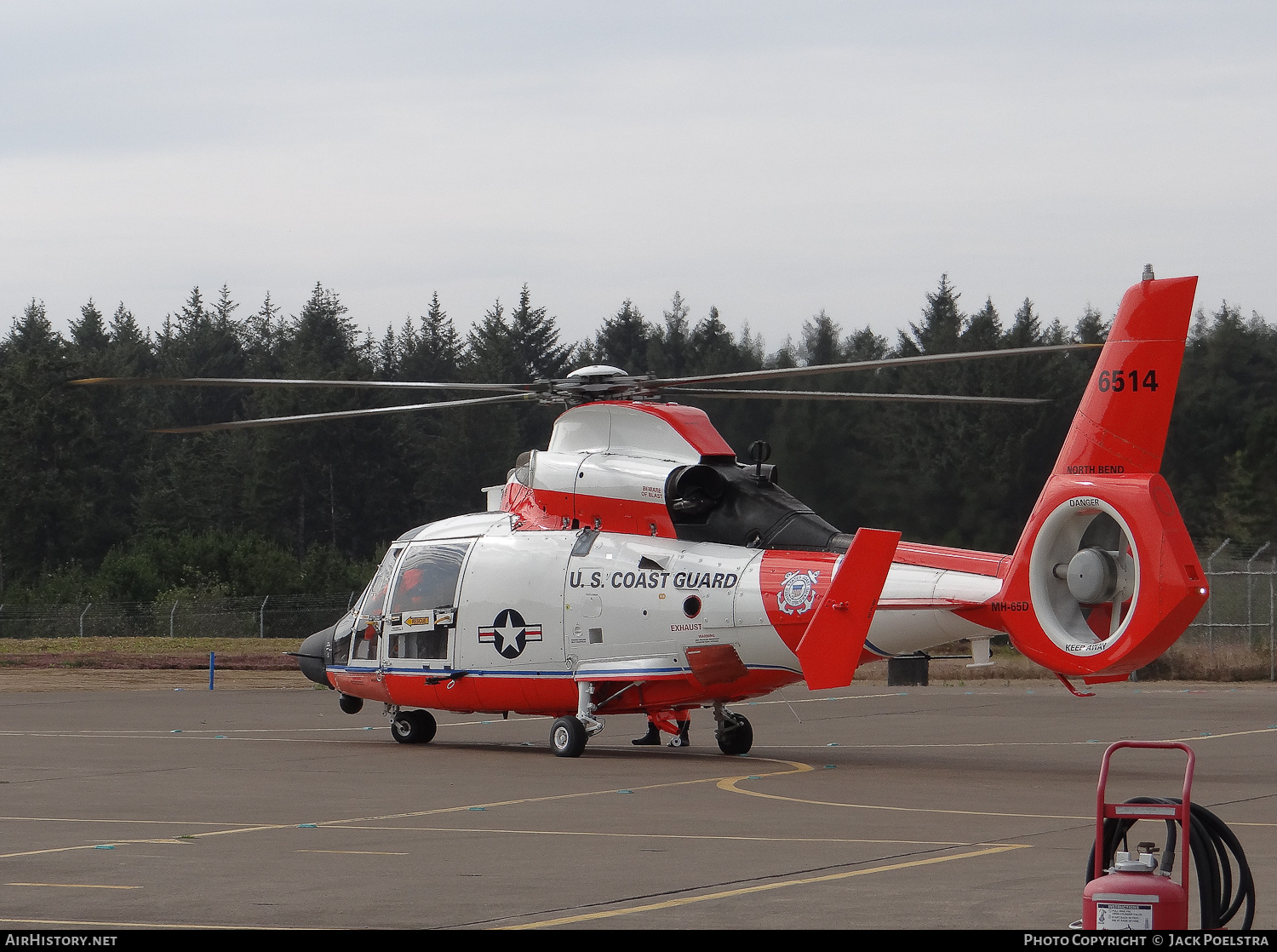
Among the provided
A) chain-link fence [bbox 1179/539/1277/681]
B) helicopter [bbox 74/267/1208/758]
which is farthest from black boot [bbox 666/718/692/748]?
chain-link fence [bbox 1179/539/1277/681]

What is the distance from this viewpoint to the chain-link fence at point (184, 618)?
53969mm

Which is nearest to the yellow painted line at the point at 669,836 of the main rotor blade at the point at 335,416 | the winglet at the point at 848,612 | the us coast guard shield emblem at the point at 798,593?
the winglet at the point at 848,612

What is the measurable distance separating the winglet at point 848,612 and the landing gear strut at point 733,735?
11.2 feet

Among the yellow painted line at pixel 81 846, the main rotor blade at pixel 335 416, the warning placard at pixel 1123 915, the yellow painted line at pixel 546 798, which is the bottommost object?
the yellow painted line at pixel 546 798

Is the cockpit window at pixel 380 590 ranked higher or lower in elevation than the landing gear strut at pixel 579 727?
higher

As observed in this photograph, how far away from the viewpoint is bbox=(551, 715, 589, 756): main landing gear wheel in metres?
22.0

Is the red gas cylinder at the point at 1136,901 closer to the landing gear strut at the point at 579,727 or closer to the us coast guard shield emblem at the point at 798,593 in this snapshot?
the us coast guard shield emblem at the point at 798,593

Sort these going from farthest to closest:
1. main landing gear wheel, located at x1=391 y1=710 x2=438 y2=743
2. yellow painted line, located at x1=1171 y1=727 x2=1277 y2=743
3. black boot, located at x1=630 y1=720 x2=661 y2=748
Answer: main landing gear wheel, located at x1=391 y1=710 x2=438 y2=743
yellow painted line, located at x1=1171 y1=727 x2=1277 y2=743
black boot, located at x1=630 y1=720 x2=661 y2=748

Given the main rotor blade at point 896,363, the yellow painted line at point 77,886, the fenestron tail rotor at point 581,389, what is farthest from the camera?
the fenestron tail rotor at point 581,389

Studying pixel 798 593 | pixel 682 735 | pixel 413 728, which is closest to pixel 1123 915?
pixel 798 593

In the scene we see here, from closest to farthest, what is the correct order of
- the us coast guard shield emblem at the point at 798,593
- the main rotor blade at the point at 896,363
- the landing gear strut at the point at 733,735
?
the main rotor blade at the point at 896,363 < the us coast guard shield emblem at the point at 798,593 < the landing gear strut at the point at 733,735

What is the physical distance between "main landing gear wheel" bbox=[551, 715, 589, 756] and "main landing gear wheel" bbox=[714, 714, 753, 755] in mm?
1892

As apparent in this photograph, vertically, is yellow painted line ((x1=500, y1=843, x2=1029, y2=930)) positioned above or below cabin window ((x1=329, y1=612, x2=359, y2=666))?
below

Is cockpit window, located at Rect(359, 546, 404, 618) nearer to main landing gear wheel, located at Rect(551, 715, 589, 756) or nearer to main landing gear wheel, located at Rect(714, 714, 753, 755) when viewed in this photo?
main landing gear wheel, located at Rect(551, 715, 589, 756)
